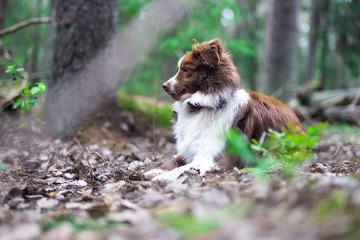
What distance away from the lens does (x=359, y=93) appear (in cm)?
1062

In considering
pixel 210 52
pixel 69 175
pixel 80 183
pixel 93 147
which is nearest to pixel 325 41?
pixel 210 52

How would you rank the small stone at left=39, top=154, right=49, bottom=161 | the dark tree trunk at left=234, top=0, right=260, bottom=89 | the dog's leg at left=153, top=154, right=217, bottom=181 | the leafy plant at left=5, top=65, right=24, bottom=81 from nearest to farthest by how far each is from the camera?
the dog's leg at left=153, top=154, right=217, bottom=181 → the leafy plant at left=5, top=65, right=24, bottom=81 → the small stone at left=39, top=154, right=49, bottom=161 → the dark tree trunk at left=234, top=0, right=260, bottom=89

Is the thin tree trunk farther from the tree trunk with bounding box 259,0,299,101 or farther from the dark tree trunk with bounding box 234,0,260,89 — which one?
the tree trunk with bounding box 259,0,299,101

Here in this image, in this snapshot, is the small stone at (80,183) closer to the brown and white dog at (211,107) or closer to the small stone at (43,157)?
the brown and white dog at (211,107)

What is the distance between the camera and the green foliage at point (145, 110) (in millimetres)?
8961

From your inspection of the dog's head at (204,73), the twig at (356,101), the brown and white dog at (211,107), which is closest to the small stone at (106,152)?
the brown and white dog at (211,107)

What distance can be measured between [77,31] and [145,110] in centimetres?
249

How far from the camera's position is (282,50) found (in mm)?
12477

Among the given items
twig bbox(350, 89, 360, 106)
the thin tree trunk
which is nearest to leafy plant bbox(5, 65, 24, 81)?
twig bbox(350, 89, 360, 106)

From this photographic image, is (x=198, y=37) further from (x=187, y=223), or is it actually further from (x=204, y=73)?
(x=187, y=223)

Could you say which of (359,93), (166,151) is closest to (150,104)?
(166,151)

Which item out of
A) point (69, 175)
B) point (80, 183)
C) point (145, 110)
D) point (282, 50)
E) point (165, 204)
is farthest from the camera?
point (282, 50)

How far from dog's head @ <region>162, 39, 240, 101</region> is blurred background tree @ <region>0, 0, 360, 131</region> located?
4.06 ft

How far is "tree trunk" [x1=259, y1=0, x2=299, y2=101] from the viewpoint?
12.3 m
